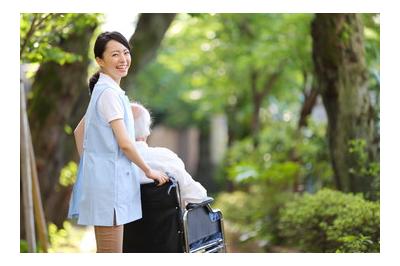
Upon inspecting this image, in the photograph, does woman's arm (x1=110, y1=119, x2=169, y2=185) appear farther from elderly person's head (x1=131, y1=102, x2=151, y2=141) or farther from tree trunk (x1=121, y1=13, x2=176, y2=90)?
tree trunk (x1=121, y1=13, x2=176, y2=90)

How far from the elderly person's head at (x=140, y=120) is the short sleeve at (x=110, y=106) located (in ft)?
0.90

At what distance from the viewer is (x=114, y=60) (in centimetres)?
404

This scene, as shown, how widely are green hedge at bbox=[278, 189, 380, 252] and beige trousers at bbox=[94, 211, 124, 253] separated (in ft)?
6.46

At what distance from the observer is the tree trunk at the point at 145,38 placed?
8234mm

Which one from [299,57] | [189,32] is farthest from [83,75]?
[189,32]

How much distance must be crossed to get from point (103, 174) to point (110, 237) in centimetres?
31

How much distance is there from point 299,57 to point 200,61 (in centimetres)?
451

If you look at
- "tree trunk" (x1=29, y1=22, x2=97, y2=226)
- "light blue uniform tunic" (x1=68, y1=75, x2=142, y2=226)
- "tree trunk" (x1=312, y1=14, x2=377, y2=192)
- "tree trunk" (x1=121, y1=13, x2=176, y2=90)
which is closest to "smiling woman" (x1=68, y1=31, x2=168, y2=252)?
"light blue uniform tunic" (x1=68, y1=75, x2=142, y2=226)

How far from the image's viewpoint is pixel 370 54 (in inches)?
287

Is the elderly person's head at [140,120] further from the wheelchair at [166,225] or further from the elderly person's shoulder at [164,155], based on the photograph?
the wheelchair at [166,225]

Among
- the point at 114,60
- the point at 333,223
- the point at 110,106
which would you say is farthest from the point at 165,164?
the point at 333,223

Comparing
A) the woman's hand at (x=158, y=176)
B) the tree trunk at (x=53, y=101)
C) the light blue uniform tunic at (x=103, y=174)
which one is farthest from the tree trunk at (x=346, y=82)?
the light blue uniform tunic at (x=103, y=174)

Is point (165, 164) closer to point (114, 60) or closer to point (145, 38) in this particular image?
point (114, 60)
